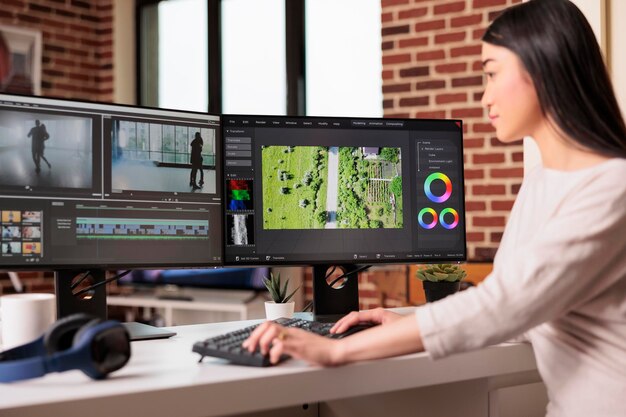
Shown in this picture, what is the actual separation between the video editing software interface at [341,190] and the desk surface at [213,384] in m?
0.46

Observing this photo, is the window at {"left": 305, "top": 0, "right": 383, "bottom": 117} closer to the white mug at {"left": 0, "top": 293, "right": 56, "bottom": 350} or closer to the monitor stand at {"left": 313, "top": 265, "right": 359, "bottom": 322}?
the monitor stand at {"left": 313, "top": 265, "right": 359, "bottom": 322}

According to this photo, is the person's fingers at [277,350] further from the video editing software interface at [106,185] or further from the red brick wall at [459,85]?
the red brick wall at [459,85]

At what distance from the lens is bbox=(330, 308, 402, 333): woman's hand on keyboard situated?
1.38m

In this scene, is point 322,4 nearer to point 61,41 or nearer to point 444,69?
point 444,69

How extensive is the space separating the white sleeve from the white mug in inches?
27.1

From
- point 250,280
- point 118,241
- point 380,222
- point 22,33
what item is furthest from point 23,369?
point 22,33

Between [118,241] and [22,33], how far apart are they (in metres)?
3.23

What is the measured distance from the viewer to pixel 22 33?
14.2ft

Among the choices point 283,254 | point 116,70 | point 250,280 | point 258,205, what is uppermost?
point 116,70

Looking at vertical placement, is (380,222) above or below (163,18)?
below

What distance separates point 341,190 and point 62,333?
83 centimetres

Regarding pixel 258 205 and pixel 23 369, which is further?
pixel 258 205

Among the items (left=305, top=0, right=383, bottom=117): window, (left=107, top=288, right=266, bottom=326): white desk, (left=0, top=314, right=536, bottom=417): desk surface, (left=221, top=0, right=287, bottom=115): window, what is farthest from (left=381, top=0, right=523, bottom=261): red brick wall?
(left=0, top=314, right=536, bottom=417): desk surface

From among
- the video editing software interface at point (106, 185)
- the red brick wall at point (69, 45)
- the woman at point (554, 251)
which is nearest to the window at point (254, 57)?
the red brick wall at point (69, 45)
